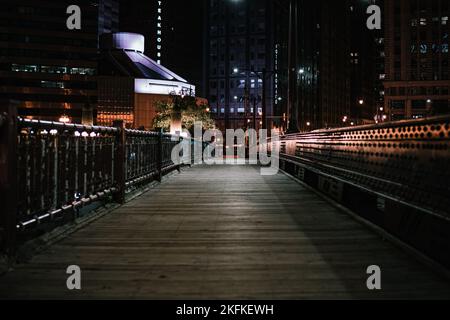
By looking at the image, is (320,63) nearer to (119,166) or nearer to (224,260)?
(119,166)

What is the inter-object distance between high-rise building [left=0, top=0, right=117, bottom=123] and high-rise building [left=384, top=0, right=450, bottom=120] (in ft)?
221

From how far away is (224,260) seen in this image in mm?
4891

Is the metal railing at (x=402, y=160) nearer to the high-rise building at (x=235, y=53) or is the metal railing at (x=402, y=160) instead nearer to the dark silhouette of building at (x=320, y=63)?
the high-rise building at (x=235, y=53)

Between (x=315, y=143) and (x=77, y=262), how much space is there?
28.1ft

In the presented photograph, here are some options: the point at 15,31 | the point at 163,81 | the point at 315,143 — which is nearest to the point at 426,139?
the point at 315,143

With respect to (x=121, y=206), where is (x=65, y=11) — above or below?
above

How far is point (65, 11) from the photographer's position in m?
108

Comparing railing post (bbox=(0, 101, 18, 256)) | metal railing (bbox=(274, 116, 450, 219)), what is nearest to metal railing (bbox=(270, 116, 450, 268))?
metal railing (bbox=(274, 116, 450, 219))

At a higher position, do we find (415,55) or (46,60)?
(415,55)

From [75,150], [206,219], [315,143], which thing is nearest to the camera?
[75,150]

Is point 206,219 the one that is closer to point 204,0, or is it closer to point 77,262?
point 77,262

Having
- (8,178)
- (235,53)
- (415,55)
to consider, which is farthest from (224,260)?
(235,53)

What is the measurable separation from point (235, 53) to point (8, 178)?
122m

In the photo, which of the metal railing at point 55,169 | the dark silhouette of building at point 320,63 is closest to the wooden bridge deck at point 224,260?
the metal railing at point 55,169
